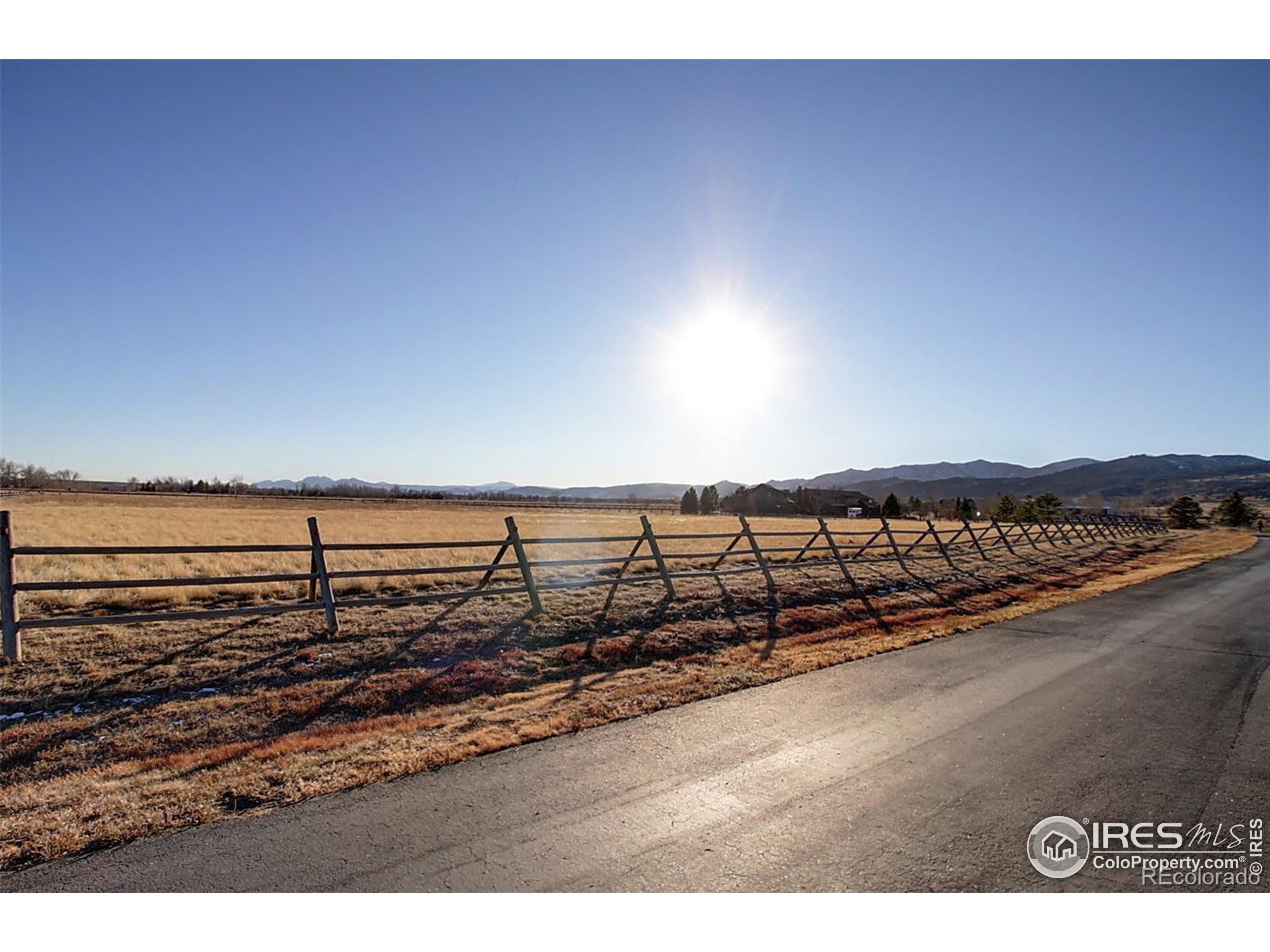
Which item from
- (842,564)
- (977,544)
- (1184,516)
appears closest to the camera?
(842,564)

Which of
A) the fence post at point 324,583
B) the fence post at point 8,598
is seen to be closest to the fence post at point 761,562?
the fence post at point 324,583

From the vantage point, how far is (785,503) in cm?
9619

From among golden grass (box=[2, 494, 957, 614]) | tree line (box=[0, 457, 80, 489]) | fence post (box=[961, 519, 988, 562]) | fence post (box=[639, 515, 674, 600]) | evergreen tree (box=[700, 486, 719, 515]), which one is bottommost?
fence post (box=[961, 519, 988, 562])

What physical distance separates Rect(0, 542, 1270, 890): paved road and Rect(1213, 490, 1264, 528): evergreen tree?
93324 mm

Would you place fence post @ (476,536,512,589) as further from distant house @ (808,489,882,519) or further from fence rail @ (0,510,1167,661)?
distant house @ (808,489,882,519)

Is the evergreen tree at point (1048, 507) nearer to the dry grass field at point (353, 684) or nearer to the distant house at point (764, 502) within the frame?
the distant house at point (764, 502)

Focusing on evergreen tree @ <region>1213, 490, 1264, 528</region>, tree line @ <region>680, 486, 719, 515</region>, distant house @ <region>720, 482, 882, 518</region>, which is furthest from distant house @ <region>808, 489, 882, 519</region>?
evergreen tree @ <region>1213, 490, 1264, 528</region>

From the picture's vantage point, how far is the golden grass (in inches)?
472

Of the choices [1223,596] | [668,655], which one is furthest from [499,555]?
[1223,596]

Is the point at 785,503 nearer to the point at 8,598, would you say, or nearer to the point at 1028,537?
the point at 1028,537

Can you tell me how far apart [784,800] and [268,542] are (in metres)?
28.9

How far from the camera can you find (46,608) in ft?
32.1

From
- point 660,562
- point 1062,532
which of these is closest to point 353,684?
point 660,562

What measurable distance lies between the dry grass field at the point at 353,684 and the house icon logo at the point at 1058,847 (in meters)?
3.50
